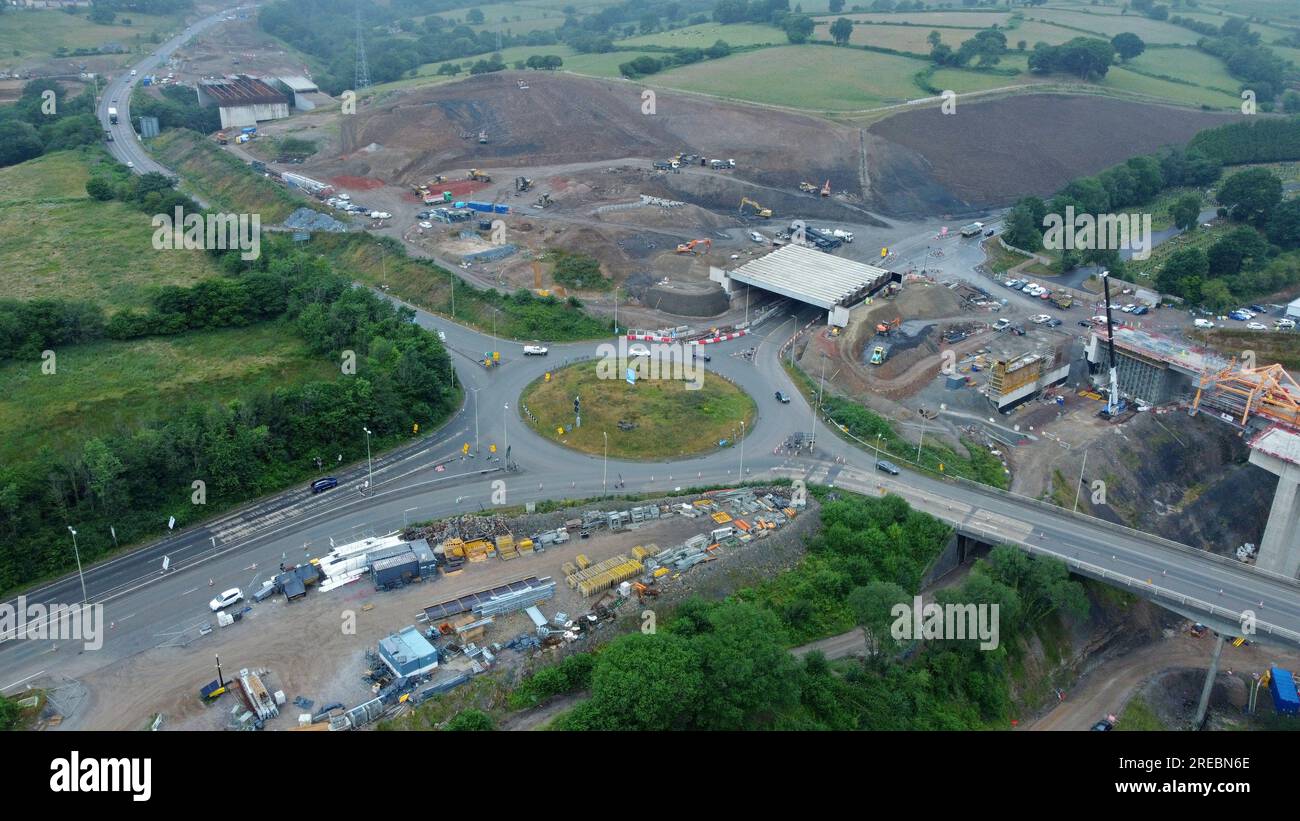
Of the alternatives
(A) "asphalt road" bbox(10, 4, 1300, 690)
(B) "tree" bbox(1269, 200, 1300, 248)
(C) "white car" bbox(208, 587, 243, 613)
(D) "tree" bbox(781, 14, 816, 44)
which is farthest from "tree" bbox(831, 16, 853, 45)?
(C) "white car" bbox(208, 587, 243, 613)

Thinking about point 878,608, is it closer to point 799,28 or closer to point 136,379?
point 136,379

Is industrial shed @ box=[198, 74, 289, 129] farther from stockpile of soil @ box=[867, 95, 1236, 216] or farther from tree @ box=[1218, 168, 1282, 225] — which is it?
tree @ box=[1218, 168, 1282, 225]

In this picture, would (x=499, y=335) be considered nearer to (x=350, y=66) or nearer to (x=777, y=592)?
(x=777, y=592)

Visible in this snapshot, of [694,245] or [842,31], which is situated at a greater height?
[842,31]

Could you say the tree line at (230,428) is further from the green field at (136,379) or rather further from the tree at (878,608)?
the tree at (878,608)

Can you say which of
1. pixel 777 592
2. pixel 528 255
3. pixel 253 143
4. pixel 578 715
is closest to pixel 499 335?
pixel 528 255

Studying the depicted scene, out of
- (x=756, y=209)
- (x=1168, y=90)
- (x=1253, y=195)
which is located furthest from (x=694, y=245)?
(x=1168, y=90)

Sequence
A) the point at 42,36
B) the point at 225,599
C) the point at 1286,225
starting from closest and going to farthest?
the point at 225,599 → the point at 1286,225 → the point at 42,36
